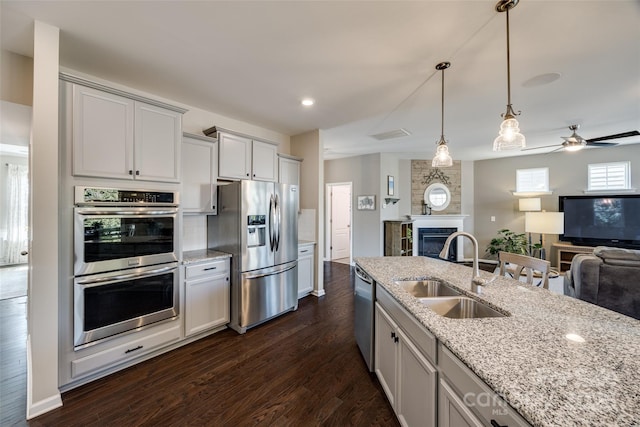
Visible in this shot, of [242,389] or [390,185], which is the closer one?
[242,389]

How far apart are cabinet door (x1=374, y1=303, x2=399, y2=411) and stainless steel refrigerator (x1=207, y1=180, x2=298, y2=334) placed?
1514 millimetres

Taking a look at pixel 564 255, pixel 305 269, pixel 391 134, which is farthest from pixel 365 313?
pixel 564 255

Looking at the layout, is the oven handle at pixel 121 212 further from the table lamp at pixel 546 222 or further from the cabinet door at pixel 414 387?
the table lamp at pixel 546 222

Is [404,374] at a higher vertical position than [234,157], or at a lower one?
lower

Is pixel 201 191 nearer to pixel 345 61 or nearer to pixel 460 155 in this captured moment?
pixel 345 61

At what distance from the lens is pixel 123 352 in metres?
2.17

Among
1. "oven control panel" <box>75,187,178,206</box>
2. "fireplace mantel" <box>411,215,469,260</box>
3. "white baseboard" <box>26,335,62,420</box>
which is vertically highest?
"oven control panel" <box>75,187,178,206</box>

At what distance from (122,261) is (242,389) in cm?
144

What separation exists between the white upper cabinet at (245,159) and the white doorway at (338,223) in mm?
3187

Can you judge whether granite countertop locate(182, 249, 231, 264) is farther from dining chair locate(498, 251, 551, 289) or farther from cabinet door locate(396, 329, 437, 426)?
dining chair locate(498, 251, 551, 289)

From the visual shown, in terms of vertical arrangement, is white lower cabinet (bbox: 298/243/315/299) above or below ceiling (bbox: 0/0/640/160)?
below

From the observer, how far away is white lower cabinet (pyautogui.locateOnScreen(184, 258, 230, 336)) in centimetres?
262

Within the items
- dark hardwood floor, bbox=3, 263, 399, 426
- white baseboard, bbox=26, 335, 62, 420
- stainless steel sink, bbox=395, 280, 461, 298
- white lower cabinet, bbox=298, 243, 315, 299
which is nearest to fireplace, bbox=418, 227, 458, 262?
white lower cabinet, bbox=298, 243, 315, 299

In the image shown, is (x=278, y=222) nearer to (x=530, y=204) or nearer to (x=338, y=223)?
(x=338, y=223)
